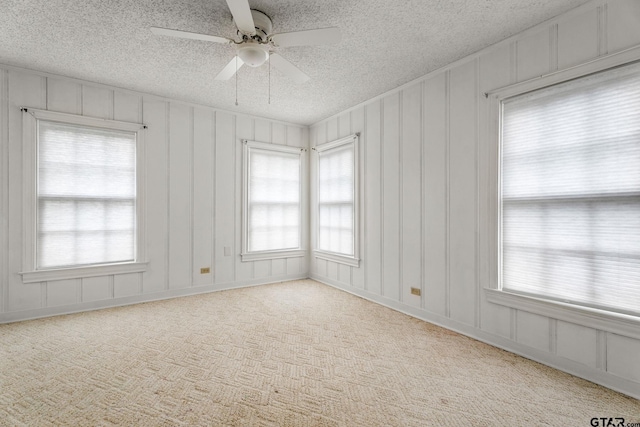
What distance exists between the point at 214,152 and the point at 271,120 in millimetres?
1112

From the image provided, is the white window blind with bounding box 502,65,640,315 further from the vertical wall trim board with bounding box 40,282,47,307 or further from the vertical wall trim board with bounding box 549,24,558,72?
the vertical wall trim board with bounding box 40,282,47,307

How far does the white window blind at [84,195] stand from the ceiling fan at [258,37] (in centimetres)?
216

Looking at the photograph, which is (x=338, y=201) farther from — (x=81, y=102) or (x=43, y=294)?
(x=43, y=294)

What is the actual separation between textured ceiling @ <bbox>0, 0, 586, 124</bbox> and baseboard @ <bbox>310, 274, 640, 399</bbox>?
2.67m

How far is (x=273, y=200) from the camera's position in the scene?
199 inches

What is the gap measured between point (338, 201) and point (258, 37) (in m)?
2.72

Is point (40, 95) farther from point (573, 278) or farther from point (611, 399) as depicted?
point (611, 399)

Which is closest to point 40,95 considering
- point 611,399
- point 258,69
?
point 258,69

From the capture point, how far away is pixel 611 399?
1.95 metres

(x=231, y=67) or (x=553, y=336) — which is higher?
(x=231, y=67)

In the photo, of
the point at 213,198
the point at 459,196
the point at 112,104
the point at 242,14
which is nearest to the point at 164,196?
the point at 213,198

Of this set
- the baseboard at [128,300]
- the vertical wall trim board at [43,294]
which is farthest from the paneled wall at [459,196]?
the vertical wall trim board at [43,294]

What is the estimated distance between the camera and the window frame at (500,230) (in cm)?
205

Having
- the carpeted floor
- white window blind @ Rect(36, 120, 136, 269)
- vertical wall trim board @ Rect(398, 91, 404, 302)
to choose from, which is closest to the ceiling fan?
vertical wall trim board @ Rect(398, 91, 404, 302)
